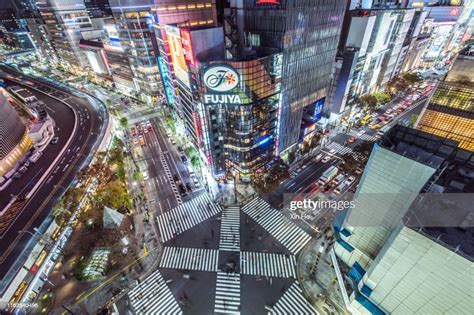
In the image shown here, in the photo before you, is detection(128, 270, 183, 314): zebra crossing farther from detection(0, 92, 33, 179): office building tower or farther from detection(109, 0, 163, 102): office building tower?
detection(109, 0, 163, 102): office building tower

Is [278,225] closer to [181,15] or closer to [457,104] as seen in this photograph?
[457,104]

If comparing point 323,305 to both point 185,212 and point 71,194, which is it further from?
point 71,194

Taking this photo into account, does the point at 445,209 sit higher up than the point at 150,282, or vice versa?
the point at 445,209

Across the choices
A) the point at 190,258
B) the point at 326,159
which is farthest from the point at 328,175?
the point at 190,258

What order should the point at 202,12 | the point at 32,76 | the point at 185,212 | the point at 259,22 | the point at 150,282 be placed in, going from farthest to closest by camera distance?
the point at 32,76 → the point at 202,12 → the point at 185,212 → the point at 259,22 → the point at 150,282

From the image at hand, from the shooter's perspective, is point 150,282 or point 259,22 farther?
point 259,22

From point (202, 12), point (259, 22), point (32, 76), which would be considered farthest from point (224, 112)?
point (32, 76)

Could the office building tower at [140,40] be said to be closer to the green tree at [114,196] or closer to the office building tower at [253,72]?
the office building tower at [253,72]
